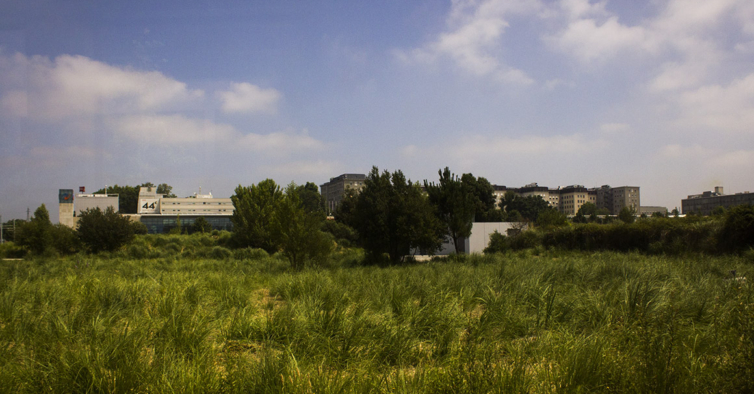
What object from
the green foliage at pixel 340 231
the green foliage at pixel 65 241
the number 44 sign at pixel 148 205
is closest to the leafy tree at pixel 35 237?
the green foliage at pixel 65 241

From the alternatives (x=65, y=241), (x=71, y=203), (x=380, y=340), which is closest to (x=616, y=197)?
(x=71, y=203)

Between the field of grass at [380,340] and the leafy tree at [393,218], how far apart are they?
15.6m

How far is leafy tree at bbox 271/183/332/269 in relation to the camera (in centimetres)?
1667

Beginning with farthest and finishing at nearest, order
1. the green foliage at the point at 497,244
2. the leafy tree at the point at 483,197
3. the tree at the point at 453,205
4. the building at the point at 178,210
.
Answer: the building at the point at 178,210 < the leafy tree at the point at 483,197 < the green foliage at the point at 497,244 < the tree at the point at 453,205

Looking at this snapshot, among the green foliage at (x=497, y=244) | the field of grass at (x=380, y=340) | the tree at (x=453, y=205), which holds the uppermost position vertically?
the tree at (x=453, y=205)

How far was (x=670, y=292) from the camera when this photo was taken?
6.00 m

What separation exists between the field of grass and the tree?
772 inches

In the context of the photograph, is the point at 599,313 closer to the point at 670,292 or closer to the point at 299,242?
the point at 670,292

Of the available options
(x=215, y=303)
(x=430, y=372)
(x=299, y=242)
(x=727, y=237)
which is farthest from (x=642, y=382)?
(x=727, y=237)

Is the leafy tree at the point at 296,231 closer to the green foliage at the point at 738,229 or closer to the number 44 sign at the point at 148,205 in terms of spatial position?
the green foliage at the point at 738,229

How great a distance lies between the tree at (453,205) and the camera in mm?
26734

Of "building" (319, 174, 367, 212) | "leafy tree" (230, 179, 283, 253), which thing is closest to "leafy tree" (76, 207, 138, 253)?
"leafy tree" (230, 179, 283, 253)

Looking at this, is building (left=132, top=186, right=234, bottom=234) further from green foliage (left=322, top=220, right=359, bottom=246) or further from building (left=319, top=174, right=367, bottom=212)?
building (left=319, top=174, right=367, bottom=212)

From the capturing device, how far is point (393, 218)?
23.0m
